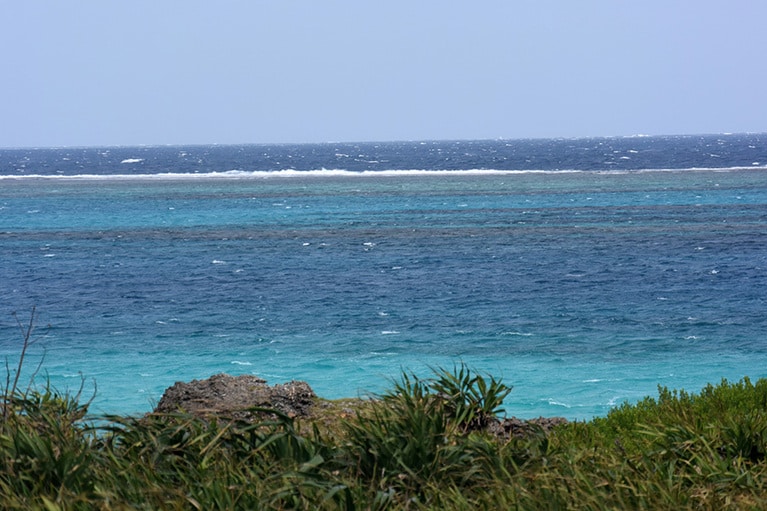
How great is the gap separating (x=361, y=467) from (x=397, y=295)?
24324 mm

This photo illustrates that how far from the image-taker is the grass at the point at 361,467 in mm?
6719

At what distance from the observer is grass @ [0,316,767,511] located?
6719 millimetres

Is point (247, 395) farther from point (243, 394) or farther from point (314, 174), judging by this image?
point (314, 174)

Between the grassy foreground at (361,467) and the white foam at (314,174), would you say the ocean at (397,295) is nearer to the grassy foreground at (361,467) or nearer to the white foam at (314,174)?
the grassy foreground at (361,467)

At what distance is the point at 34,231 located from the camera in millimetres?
57250

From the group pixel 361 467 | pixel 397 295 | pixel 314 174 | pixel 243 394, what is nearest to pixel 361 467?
pixel 361 467

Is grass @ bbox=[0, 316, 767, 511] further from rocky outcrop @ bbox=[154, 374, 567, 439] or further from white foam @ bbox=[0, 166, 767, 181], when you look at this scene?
white foam @ bbox=[0, 166, 767, 181]

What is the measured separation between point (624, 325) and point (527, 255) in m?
14.8

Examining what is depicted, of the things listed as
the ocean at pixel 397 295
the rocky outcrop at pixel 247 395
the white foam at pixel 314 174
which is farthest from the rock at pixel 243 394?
the white foam at pixel 314 174

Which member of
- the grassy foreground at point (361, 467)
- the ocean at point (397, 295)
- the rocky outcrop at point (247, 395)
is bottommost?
the ocean at point (397, 295)

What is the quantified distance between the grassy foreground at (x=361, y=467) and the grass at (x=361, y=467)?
0.01 metres

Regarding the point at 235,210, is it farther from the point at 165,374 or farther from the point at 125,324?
the point at 165,374

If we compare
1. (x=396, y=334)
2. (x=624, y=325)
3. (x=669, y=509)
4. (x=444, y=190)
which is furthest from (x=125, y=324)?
(x=444, y=190)

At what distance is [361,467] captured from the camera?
7.72 metres
